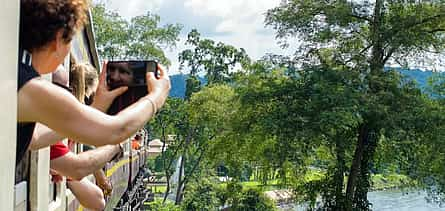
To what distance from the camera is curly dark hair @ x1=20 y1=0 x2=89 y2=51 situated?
0.99 meters

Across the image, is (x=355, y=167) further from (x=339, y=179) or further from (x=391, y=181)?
(x=391, y=181)

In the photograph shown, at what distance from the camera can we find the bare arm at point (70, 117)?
935 millimetres

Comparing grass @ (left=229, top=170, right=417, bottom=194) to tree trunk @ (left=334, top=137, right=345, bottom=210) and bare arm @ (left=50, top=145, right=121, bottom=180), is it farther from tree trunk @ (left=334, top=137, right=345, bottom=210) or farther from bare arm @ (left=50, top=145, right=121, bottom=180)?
bare arm @ (left=50, top=145, right=121, bottom=180)

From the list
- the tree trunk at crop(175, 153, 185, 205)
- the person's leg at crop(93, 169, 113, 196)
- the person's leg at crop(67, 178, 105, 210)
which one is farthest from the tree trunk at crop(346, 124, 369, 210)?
the person's leg at crop(67, 178, 105, 210)

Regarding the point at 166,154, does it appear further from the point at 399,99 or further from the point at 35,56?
the point at 35,56

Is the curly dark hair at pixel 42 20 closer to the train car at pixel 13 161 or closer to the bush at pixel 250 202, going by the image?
the train car at pixel 13 161

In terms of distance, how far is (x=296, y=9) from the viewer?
1312cm

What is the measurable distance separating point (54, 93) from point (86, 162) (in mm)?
577

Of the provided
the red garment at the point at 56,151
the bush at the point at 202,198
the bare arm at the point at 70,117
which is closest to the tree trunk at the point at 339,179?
the bush at the point at 202,198

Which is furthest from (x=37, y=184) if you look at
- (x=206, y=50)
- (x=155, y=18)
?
(x=206, y=50)

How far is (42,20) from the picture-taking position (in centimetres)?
99

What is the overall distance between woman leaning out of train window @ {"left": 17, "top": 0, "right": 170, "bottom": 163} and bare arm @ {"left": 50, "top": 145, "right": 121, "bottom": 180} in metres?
0.42

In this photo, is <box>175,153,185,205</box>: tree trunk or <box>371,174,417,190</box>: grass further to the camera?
<box>175,153,185,205</box>: tree trunk

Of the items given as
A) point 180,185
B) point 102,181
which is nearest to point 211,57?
point 180,185
